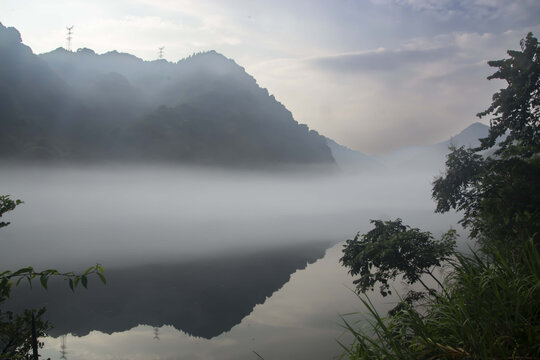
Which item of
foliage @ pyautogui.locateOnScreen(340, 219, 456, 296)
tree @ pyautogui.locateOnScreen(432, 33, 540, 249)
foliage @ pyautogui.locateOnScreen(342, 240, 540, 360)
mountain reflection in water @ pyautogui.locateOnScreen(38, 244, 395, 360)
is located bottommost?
mountain reflection in water @ pyautogui.locateOnScreen(38, 244, 395, 360)

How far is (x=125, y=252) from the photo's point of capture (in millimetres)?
150000

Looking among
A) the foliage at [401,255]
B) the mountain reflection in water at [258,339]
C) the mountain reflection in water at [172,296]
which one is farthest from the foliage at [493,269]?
the mountain reflection in water at [172,296]

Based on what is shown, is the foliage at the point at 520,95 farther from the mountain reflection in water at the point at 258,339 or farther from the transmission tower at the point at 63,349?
the transmission tower at the point at 63,349

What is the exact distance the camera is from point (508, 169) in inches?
750

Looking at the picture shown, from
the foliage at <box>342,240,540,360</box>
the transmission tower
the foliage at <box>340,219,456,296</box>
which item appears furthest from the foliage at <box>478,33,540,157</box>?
the transmission tower

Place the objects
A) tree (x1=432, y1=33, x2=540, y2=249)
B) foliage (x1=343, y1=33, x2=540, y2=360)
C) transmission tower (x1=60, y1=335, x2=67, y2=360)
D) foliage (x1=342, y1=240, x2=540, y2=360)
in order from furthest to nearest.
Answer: transmission tower (x1=60, y1=335, x2=67, y2=360)
tree (x1=432, y1=33, x2=540, y2=249)
foliage (x1=343, y1=33, x2=540, y2=360)
foliage (x1=342, y1=240, x2=540, y2=360)

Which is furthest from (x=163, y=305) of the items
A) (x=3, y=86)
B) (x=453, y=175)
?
(x=3, y=86)

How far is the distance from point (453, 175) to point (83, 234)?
197557 millimetres

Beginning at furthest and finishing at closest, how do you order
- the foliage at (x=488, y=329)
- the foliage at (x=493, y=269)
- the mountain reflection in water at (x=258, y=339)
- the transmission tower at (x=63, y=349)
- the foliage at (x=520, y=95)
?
the transmission tower at (x=63, y=349) → the mountain reflection in water at (x=258, y=339) → the foliage at (x=520, y=95) → the foliage at (x=493, y=269) → the foliage at (x=488, y=329)

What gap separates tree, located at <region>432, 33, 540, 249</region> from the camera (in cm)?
1595

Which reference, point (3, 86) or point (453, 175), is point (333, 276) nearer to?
point (453, 175)

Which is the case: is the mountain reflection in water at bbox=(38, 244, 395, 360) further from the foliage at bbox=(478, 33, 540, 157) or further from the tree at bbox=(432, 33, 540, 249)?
the foliage at bbox=(478, 33, 540, 157)

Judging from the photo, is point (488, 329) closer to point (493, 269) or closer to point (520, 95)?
point (493, 269)

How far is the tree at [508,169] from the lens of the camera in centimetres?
1595
